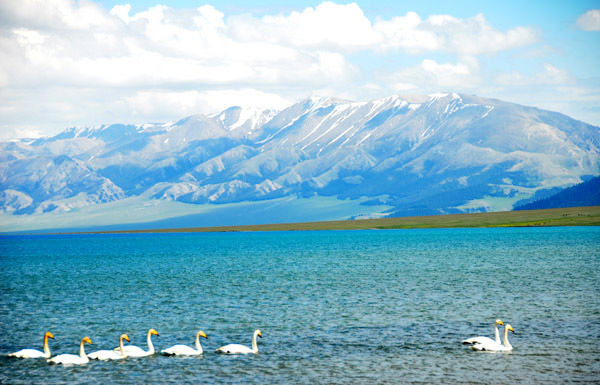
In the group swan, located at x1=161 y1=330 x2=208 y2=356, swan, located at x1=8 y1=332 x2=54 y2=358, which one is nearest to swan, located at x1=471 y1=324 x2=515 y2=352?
→ swan, located at x1=161 y1=330 x2=208 y2=356

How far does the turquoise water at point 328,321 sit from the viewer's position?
3631 cm

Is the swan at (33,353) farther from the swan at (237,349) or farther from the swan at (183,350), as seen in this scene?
the swan at (237,349)

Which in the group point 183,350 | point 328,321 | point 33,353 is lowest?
point 328,321

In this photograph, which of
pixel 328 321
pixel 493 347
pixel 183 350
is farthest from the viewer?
pixel 328 321

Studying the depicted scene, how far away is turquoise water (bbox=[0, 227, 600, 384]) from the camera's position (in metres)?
36.3

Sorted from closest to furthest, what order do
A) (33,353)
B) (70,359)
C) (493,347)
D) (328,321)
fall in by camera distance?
(70,359) → (493,347) → (33,353) → (328,321)

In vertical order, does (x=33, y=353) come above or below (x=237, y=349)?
above

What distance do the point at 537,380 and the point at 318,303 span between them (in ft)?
101

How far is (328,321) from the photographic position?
2052 inches

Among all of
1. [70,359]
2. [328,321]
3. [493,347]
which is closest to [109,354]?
[70,359]

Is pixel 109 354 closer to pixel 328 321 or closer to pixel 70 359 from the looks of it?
pixel 70 359

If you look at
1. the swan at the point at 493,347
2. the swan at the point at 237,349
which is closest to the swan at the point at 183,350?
the swan at the point at 237,349

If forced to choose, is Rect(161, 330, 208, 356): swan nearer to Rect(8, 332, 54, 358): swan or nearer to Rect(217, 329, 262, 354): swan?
Rect(217, 329, 262, 354): swan

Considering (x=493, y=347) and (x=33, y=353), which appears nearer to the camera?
(x=493, y=347)
